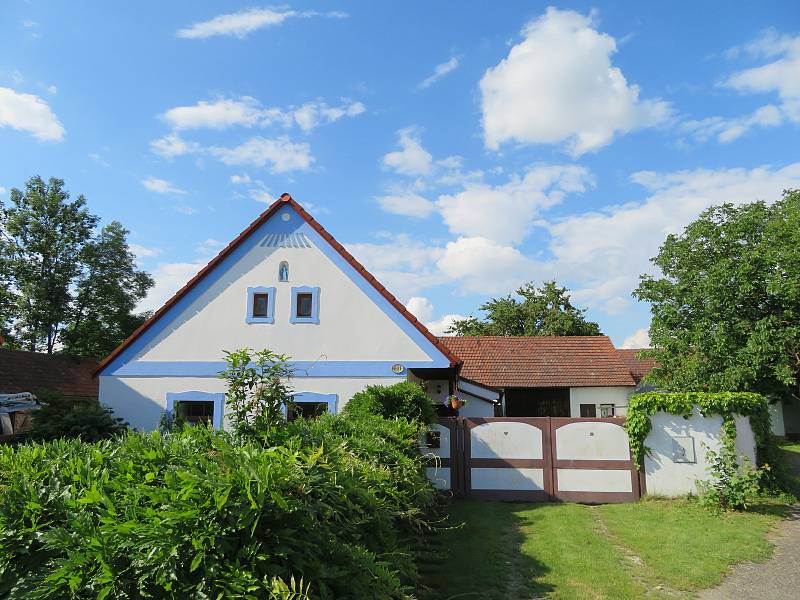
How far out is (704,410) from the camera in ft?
36.7

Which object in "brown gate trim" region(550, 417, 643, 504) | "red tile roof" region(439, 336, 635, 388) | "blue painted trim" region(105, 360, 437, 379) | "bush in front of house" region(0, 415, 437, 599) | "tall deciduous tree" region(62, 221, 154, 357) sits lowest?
"brown gate trim" region(550, 417, 643, 504)

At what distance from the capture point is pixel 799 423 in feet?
102

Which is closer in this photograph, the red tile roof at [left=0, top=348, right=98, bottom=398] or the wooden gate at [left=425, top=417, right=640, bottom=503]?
the wooden gate at [left=425, top=417, right=640, bottom=503]

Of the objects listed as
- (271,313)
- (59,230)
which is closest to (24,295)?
(59,230)

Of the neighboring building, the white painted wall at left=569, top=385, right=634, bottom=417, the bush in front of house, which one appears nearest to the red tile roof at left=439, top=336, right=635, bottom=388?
the neighboring building

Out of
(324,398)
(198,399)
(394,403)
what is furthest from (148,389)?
(394,403)

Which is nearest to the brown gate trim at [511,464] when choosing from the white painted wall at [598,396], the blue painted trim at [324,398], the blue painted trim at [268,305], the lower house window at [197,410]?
the blue painted trim at [324,398]

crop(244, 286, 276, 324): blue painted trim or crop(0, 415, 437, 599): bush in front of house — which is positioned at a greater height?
crop(244, 286, 276, 324): blue painted trim

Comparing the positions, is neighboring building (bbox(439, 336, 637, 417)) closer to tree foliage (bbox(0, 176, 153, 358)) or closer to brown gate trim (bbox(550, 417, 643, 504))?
brown gate trim (bbox(550, 417, 643, 504))

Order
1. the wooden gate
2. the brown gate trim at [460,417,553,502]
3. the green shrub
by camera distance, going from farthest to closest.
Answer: the brown gate trim at [460,417,553,502] → the wooden gate → the green shrub

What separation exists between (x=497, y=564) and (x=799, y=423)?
3151cm

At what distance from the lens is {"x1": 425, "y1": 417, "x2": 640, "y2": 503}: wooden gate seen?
458 inches

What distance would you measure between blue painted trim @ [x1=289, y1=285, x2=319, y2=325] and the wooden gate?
4351 millimetres

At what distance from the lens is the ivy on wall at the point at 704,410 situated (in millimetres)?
11180
